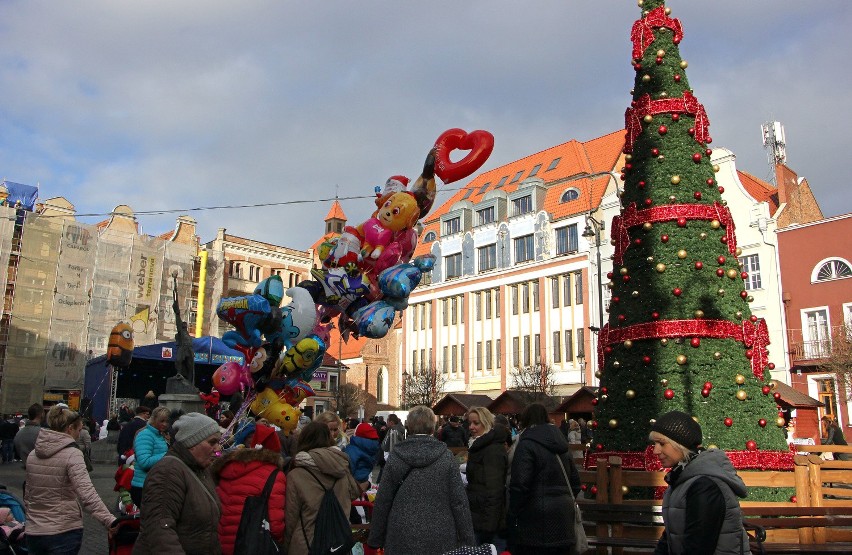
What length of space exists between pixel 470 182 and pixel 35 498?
5051cm

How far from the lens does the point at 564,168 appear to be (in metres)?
44.3

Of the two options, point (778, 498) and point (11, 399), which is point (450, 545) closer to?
point (778, 498)

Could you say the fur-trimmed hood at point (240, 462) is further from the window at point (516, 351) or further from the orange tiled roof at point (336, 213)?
the orange tiled roof at point (336, 213)

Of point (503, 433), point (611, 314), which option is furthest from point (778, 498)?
point (503, 433)

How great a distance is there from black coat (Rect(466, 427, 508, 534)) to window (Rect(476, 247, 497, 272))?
129 feet

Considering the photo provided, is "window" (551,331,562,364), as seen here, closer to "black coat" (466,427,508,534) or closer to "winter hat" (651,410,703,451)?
"black coat" (466,427,508,534)

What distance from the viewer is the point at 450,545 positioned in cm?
461

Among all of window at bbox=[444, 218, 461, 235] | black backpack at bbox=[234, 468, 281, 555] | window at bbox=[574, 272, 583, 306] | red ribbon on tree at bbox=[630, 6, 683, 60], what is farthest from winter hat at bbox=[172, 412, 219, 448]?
window at bbox=[444, 218, 461, 235]

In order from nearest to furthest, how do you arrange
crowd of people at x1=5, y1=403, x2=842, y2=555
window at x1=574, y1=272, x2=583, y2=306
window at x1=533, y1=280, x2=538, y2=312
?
crowd of people at x1=5, y1=403, x2=842, y2=555 → window at x1=574, y1=272, x2=583, y2=306 → window at x1=533, y1=280, x2=538, y2=312

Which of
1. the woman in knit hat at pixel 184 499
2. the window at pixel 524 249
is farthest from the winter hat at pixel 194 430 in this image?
the window at pixel 524 249

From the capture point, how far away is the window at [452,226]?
157ft

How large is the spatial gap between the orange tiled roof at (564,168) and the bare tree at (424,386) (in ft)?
36.3

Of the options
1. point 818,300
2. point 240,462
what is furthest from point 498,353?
point 240,462

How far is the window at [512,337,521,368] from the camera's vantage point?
4222 cm
